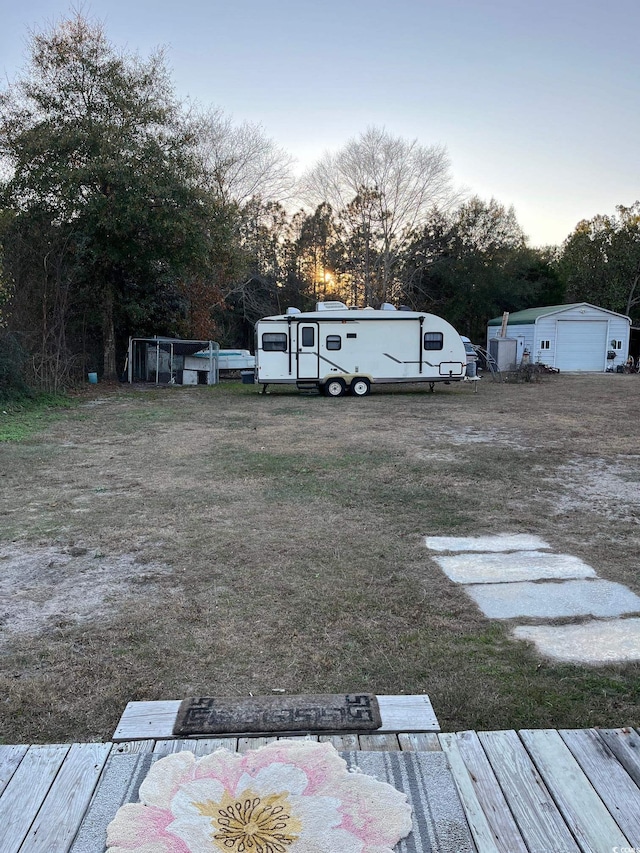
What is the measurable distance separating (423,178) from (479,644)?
3054cm

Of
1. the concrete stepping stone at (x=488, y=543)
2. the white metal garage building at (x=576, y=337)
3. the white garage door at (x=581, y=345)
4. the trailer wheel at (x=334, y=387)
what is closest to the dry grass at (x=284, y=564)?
the concrete stepping stone at (x=488, y=543)

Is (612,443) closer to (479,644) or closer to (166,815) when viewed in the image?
(479,644)

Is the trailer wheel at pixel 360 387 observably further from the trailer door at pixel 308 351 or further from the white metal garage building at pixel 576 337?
the white metal garage building at pixel 576 337

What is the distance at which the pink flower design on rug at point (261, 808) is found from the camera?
1.69 metres

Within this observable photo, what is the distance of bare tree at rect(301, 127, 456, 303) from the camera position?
97.2 ft

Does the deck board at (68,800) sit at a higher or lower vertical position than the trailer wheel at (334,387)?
lower

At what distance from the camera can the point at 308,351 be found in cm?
1564

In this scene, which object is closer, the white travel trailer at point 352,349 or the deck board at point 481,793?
the deck board at point 481,793

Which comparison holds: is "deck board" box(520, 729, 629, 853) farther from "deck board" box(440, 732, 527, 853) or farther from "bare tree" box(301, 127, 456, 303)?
"bare tree" box(301, 127, 456, 303)

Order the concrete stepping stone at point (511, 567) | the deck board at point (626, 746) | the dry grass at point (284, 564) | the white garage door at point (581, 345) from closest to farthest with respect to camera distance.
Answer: the deck board at point (626, 746), the dry grass at point (284, 564), the concrete stepping stone at point (511, 567), the white garage door at point (581, 345)

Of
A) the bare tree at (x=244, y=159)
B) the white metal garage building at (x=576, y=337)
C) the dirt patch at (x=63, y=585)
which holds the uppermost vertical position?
the bare tree at (x=244, y=159)

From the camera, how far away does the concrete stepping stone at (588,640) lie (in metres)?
2.86

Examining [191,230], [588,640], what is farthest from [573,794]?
[191,230]

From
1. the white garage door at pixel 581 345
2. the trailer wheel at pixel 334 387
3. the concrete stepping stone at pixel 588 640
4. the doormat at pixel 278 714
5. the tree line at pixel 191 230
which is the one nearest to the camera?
the doormat at pixel 278 714
